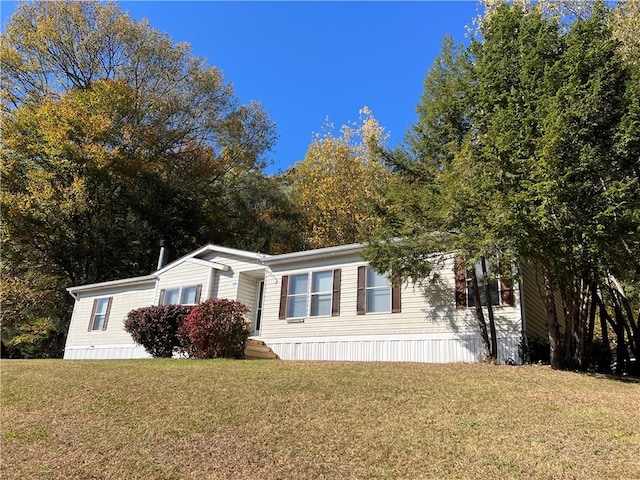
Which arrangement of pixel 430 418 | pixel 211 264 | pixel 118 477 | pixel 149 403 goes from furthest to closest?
pixel 211 264, pixel 149 403, pixel 430 418, pixel 118 477

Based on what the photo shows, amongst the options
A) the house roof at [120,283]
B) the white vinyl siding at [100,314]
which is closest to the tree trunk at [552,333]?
the house roof at [120,283]

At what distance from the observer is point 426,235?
33.0 feet

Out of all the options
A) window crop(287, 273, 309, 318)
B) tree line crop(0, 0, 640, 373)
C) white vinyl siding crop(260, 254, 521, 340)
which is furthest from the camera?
window crop(287, 273, 309, 318)

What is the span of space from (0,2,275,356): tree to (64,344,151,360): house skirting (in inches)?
183

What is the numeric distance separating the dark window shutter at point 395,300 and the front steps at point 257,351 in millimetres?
4063

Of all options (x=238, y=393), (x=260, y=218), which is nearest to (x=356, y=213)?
(x=260, y=218)

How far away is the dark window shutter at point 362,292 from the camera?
40.6 feet

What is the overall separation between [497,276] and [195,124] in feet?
70.3

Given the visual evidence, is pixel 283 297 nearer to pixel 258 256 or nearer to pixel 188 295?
pixel 258 256

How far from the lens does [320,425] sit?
5.55 meters

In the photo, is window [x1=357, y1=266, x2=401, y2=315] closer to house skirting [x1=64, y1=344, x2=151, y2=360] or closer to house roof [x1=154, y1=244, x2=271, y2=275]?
house roof [x1=154, y1=244, x2=271, y2=275]

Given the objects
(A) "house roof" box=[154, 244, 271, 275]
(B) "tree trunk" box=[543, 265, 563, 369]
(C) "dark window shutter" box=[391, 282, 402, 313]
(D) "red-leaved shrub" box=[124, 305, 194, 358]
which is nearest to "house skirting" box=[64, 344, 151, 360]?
(D) "red-leaved shrub" box=[124, 305, 194, 358]

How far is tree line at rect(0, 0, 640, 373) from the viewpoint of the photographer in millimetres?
8258

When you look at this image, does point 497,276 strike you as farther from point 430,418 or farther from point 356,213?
point 356,213
